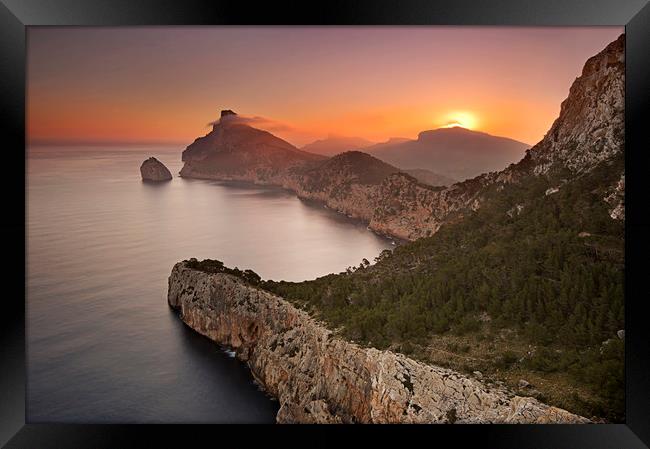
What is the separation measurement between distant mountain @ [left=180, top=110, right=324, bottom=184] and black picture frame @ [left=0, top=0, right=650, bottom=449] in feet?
4.96

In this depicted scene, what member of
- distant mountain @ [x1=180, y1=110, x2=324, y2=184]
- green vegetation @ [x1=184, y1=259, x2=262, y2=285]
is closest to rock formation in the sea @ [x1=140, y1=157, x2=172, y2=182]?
distant mountain @ [x1=180, y1=110, x2=324, y2=184]

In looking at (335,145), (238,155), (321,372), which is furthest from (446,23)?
(321,372)

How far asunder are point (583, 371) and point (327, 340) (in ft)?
7.95

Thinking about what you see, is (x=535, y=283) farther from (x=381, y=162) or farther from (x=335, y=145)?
(x=335, y=145)

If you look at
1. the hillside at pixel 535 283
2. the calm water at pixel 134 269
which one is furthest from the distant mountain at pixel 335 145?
the hillside at pixel 535 283

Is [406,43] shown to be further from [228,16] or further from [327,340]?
[327,340]

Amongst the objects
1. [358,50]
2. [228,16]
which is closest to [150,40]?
[228,16]

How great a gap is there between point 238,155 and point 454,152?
2.74 metres

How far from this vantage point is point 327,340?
5289 mm

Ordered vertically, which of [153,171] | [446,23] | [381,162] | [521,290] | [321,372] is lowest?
[321,372]

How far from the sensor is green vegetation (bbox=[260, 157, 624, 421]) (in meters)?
4.40

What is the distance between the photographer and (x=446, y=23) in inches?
170

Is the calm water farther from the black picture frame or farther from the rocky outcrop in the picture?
the black picture frame

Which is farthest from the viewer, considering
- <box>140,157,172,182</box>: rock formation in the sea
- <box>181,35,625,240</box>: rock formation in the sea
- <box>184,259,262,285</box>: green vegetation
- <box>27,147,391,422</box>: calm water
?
<box>140,157,172,182</box>: rock formation in the sea
